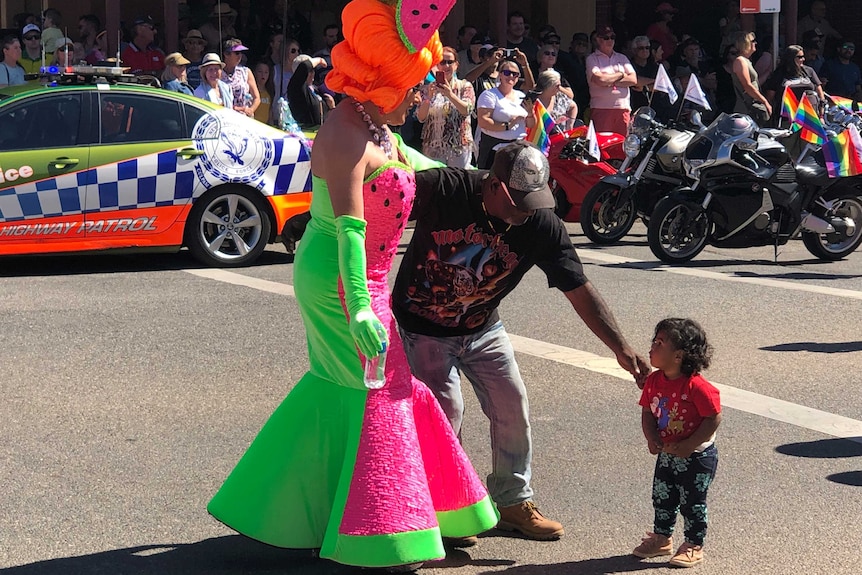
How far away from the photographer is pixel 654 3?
74.3 feet

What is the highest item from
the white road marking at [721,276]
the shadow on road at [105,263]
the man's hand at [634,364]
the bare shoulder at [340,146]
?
the bare shoulder at [340,146]

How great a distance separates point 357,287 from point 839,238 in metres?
9.21

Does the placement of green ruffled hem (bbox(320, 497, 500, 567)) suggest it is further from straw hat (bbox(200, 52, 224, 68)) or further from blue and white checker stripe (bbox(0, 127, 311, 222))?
straw hat (bbox(200, 52, 224, 68))

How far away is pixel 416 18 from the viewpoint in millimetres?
4281

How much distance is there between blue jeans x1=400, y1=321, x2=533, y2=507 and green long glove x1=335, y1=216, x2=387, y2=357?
692 mm

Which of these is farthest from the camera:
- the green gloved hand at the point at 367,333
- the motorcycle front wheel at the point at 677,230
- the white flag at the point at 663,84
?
the white flag at the point at 663,84

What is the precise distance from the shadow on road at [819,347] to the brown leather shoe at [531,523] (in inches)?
147

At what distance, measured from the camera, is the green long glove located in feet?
13.2

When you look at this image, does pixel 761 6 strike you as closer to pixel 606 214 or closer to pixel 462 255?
pixel 606 214

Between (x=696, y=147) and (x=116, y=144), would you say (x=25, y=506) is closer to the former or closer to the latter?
(x=116, y=144)

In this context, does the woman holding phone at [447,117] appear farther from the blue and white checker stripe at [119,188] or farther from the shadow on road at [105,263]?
the blue and white checker stripe at [119,188]

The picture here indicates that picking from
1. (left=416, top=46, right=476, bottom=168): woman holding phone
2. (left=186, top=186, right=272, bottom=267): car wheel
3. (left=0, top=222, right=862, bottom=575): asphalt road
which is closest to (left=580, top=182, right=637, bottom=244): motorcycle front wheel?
(left=416, top=46, right=476, bottom=168): woman holding phone

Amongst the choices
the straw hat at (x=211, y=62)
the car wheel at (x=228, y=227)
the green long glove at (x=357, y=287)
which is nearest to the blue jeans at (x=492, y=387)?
the green long glove at (x=357, y=287)

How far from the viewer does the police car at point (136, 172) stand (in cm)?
1080
